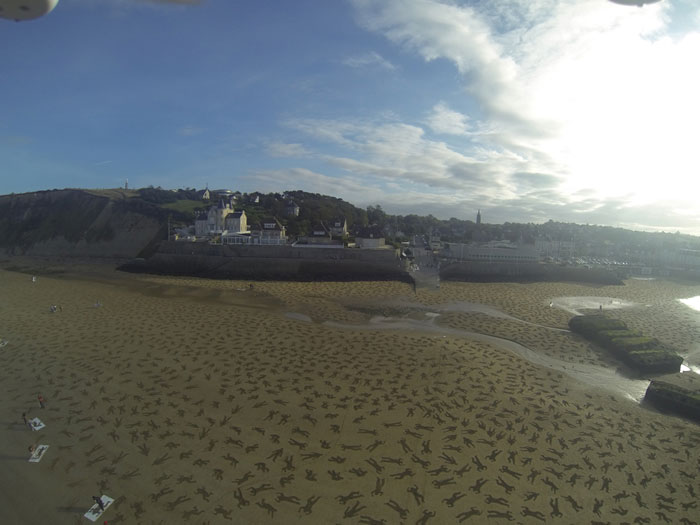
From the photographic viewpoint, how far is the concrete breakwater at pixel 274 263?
31.7 metres

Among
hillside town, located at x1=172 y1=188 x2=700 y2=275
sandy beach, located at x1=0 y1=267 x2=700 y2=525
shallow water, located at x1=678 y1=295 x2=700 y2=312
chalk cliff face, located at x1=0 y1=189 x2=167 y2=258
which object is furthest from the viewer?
chalk cliff face, located at x1=0 y1=189 x2=167 y2=258

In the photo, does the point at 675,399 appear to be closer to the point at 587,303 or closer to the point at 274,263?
the point at 587,303

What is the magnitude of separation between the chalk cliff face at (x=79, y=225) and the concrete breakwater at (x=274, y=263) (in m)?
12.9

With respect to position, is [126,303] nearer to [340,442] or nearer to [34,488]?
[34,488]

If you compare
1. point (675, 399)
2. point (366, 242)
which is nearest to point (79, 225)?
point (366, 242)

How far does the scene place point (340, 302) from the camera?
22984 mm

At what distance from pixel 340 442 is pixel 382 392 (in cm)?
267

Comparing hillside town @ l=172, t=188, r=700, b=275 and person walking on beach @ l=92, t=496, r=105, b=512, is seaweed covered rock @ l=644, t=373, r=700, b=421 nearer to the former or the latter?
person walking on beach @ l=92, t=496, r=105, b=512

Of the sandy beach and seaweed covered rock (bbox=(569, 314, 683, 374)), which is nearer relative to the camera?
the sandy beach

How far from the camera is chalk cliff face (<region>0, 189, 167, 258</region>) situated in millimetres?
47500

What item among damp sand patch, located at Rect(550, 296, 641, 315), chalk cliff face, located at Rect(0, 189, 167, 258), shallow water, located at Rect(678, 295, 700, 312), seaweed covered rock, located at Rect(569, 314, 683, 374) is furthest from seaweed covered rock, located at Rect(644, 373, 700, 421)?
chalk cliff face, located at Rect(0, 189, 167, 258)

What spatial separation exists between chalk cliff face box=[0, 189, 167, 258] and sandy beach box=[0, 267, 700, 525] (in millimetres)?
32937

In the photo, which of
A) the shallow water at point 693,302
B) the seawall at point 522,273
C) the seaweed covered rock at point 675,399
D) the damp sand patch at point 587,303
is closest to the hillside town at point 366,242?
the seawall at point 522,273

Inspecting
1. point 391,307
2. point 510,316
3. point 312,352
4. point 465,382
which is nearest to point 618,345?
point 510,316
